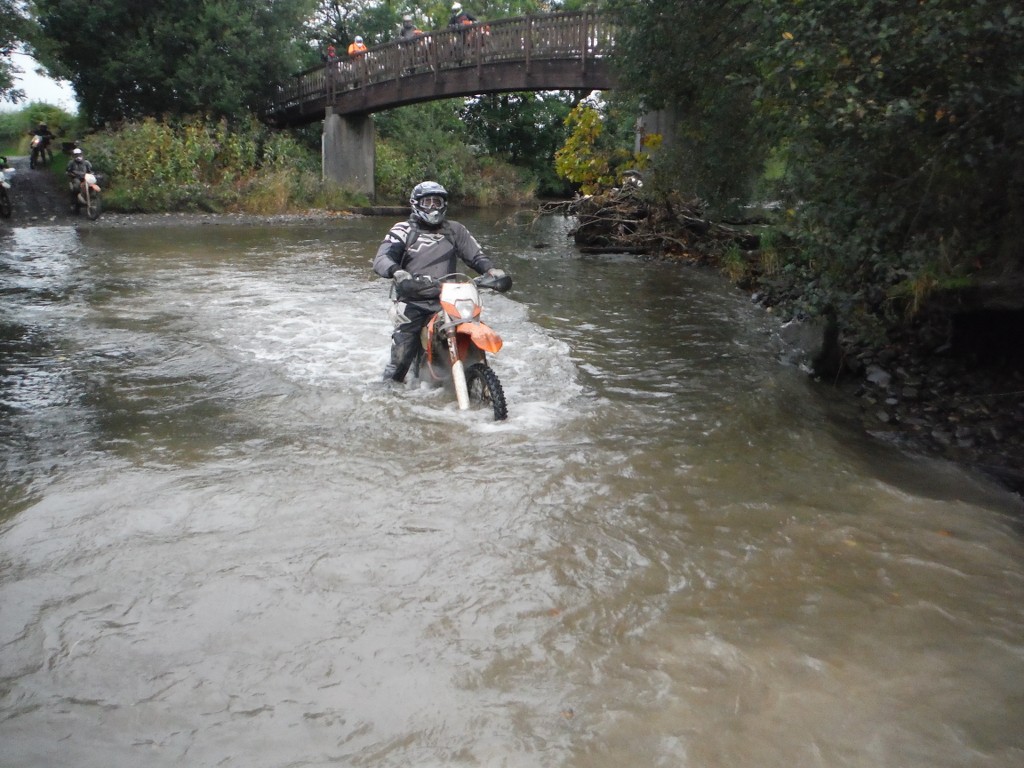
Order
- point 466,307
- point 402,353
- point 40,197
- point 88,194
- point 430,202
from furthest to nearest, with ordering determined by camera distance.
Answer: point 40,197 → point 88,194 → point 402,353 → point 430,202 → point 466,307

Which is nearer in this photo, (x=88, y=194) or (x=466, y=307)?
(x=466, y=307)

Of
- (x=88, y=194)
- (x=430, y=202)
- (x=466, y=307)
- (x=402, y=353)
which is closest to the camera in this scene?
(x=466, y=307)

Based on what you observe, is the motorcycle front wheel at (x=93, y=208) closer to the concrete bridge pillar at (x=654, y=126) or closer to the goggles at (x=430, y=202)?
the concrete bridge pillar at (x=654, y=126)

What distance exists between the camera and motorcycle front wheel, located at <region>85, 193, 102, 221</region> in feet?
73.5

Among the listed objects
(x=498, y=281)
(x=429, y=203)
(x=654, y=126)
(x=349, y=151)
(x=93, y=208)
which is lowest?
(x=93, y=208)

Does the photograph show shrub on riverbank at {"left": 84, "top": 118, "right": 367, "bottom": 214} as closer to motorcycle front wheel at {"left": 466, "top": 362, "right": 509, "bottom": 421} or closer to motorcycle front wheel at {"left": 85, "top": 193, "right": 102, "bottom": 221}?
motorcycle front wheel at {"left": 85, "top": 193, "right": 102, "bottom": 221}

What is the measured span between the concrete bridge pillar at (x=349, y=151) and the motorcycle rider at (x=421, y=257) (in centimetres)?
2376

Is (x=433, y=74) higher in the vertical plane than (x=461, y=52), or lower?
lower

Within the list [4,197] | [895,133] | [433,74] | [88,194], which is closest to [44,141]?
[4,197]

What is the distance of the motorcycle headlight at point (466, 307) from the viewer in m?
7.27

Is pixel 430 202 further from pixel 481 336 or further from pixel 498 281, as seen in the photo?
pixel 481 336

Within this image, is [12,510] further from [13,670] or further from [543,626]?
[543,626]

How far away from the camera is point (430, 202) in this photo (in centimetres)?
775

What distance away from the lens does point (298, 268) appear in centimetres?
1598
